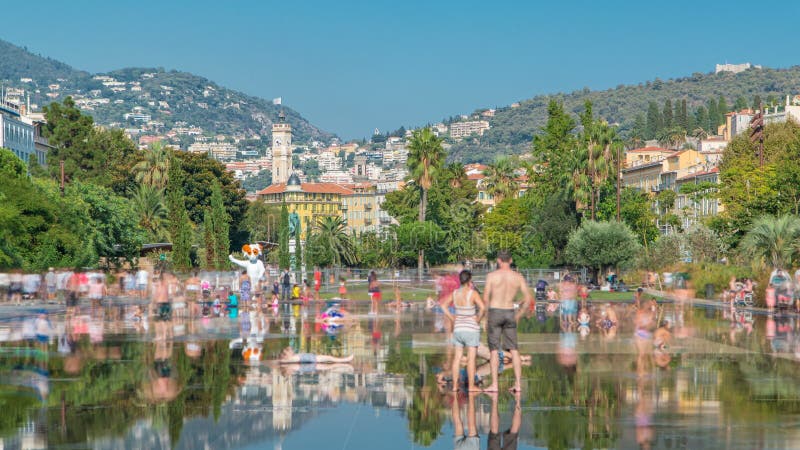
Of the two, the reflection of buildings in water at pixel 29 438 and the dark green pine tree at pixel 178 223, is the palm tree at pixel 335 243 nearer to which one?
the dark green pine tree at pixel 178 223

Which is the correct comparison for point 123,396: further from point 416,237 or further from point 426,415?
point 416,237

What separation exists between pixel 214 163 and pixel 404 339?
97.6m

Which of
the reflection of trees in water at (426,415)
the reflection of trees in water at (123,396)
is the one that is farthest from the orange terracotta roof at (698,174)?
the reflection of trees in water at (426,415)

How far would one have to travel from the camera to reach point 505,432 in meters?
12.1

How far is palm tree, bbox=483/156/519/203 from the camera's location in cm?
14588

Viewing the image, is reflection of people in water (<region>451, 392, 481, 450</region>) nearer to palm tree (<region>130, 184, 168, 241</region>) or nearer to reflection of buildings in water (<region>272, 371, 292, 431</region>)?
reflection of buildings in water (<region>272, 371, 292, 431</region>)

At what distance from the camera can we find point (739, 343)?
23.7 meters

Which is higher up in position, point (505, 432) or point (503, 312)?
point (503, 312)

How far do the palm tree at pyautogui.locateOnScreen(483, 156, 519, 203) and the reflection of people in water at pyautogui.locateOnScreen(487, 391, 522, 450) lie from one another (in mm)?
132348

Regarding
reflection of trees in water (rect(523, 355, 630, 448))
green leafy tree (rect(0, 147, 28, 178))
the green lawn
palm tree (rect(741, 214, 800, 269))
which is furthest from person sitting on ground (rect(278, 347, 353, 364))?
green leafy tree (rect(0, 147, 28, 178))

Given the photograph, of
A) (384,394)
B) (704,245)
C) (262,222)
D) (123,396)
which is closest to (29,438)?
(123,396)

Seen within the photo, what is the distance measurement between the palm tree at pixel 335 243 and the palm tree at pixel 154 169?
16245 mm

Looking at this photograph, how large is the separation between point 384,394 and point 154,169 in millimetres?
104333

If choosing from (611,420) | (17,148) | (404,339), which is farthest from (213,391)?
(17,148)
